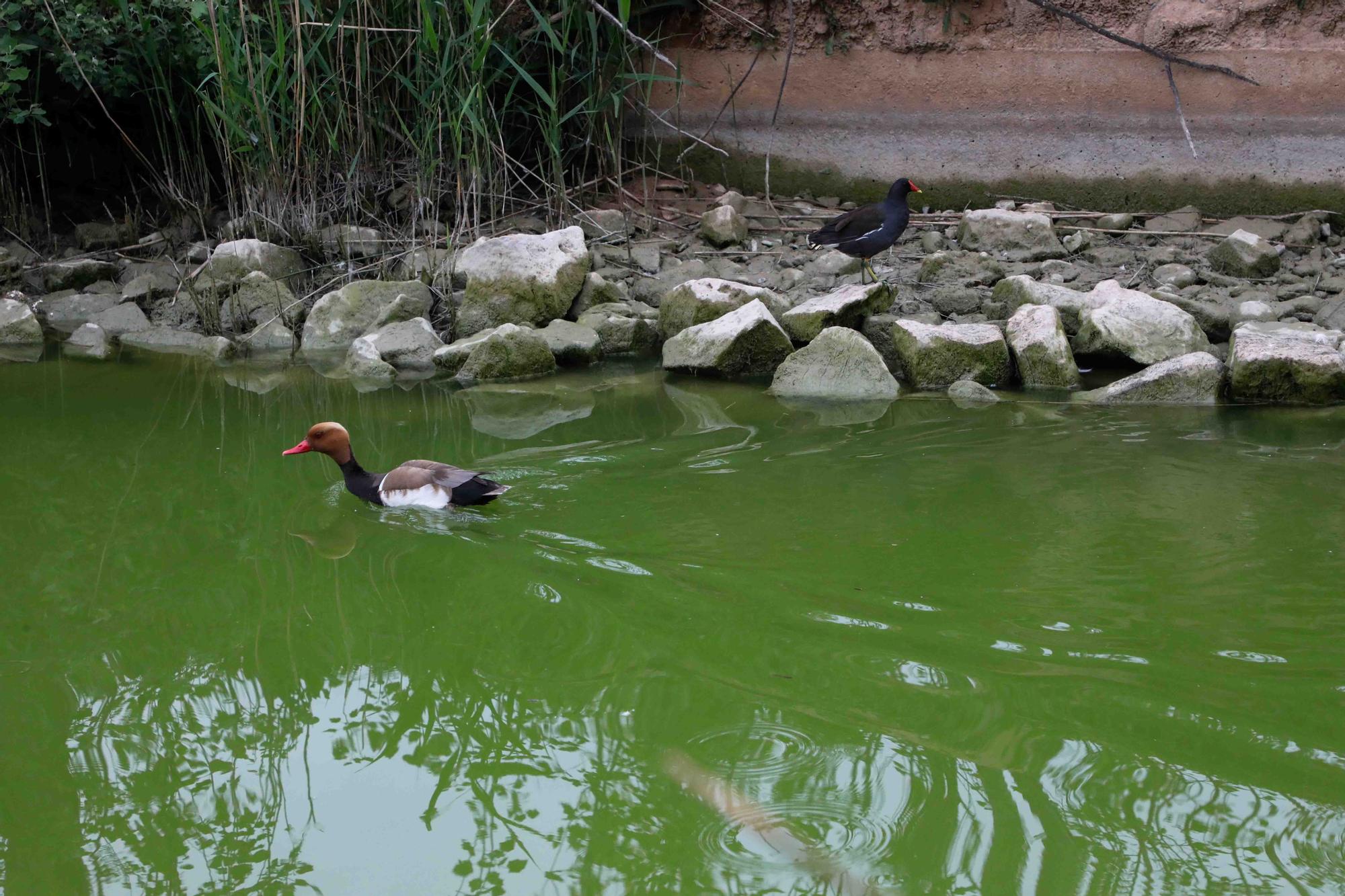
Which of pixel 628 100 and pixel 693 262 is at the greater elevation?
pixel 628 100

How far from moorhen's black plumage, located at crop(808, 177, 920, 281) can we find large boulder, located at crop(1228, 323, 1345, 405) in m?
2.04

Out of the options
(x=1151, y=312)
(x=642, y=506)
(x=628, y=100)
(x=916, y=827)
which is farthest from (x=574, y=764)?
(x=628, y=100)

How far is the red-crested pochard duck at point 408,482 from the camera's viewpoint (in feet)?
14.2

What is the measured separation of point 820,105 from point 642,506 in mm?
5559

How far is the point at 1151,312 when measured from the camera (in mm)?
6285

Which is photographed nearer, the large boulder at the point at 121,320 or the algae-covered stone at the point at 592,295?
the algae-covered stone at the point at 592,295

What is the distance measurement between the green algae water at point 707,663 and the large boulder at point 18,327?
278cm

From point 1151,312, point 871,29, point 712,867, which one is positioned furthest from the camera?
point 871,29

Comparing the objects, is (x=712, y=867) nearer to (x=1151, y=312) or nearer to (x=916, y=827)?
(x=916, y=827)

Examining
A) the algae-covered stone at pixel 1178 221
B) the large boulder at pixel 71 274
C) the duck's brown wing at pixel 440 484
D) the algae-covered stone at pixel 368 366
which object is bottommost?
the algae-covered stone at pixel 368 366

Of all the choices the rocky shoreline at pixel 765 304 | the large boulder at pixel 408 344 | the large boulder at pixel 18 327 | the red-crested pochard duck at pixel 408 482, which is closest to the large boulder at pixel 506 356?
the rocky shoreline at pixel 765 304

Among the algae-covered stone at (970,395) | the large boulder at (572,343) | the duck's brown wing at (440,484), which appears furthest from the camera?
the large boulder at (572,343)

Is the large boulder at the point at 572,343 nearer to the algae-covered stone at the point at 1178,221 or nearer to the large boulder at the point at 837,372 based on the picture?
the large boulder at the point at 837,372

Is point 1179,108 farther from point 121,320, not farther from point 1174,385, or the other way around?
point 121,320
